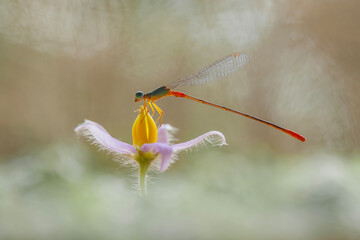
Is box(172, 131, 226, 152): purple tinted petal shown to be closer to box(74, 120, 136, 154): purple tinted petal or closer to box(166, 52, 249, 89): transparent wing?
box(74, 120, 136, 154): purple tinted petal

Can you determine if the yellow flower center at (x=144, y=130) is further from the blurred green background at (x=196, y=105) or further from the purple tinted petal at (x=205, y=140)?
the blurred green background at (x=196, y=105)

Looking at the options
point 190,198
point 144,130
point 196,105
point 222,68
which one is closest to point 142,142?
point 144,130

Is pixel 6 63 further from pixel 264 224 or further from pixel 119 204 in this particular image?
pixel 264 224

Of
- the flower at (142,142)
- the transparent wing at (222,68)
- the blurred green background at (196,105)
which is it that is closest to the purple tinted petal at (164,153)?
the flower at (142,142)

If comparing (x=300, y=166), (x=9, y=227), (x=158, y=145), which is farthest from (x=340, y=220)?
(x=158, y=145)

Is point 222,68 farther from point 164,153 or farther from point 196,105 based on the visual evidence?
point 196,105

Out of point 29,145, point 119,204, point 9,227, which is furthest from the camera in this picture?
point 29,145
